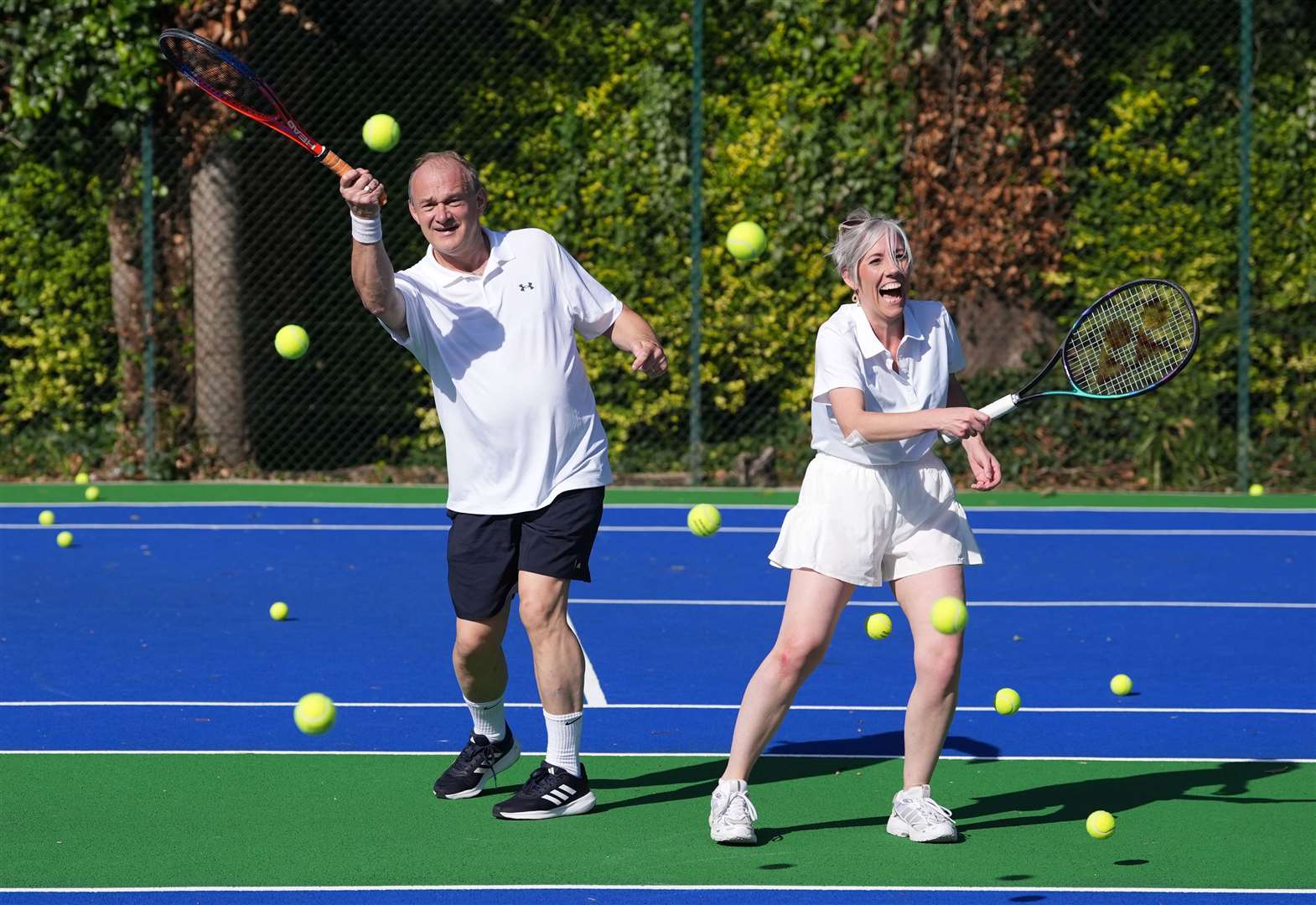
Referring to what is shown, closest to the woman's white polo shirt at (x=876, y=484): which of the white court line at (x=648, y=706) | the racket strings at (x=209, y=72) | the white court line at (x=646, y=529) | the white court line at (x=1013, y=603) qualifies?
the white court line at (x=648, y=706)

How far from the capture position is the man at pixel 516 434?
16.5 ft

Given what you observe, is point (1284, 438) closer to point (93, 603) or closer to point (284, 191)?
point (284, 191)

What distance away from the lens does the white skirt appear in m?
4.76

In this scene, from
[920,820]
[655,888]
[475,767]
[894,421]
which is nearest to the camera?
[655,888]

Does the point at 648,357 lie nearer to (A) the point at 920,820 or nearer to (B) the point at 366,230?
(B) the point at 366,230

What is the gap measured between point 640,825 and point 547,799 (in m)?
0.27

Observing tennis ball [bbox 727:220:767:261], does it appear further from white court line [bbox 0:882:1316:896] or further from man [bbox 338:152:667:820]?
white court line [bbox 0:882:1316:896]

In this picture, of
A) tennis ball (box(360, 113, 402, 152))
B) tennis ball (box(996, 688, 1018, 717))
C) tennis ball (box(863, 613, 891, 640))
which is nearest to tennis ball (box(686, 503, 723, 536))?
tennis ball (box(863, 613, 891, 640))

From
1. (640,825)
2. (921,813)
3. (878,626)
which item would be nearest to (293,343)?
(640,825)

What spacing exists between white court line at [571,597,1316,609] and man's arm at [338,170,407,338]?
3.88 m

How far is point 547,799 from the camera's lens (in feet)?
16.4

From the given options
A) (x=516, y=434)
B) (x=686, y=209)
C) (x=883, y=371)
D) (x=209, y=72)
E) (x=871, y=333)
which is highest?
(x=686, y=209)

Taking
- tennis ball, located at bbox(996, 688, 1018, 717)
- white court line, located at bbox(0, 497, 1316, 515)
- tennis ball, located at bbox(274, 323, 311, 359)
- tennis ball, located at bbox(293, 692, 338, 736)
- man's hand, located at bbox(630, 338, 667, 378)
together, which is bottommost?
tennis ball, located at bbox(996, 688, 1018, 717)

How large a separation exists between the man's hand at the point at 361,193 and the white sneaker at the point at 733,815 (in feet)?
5.83
